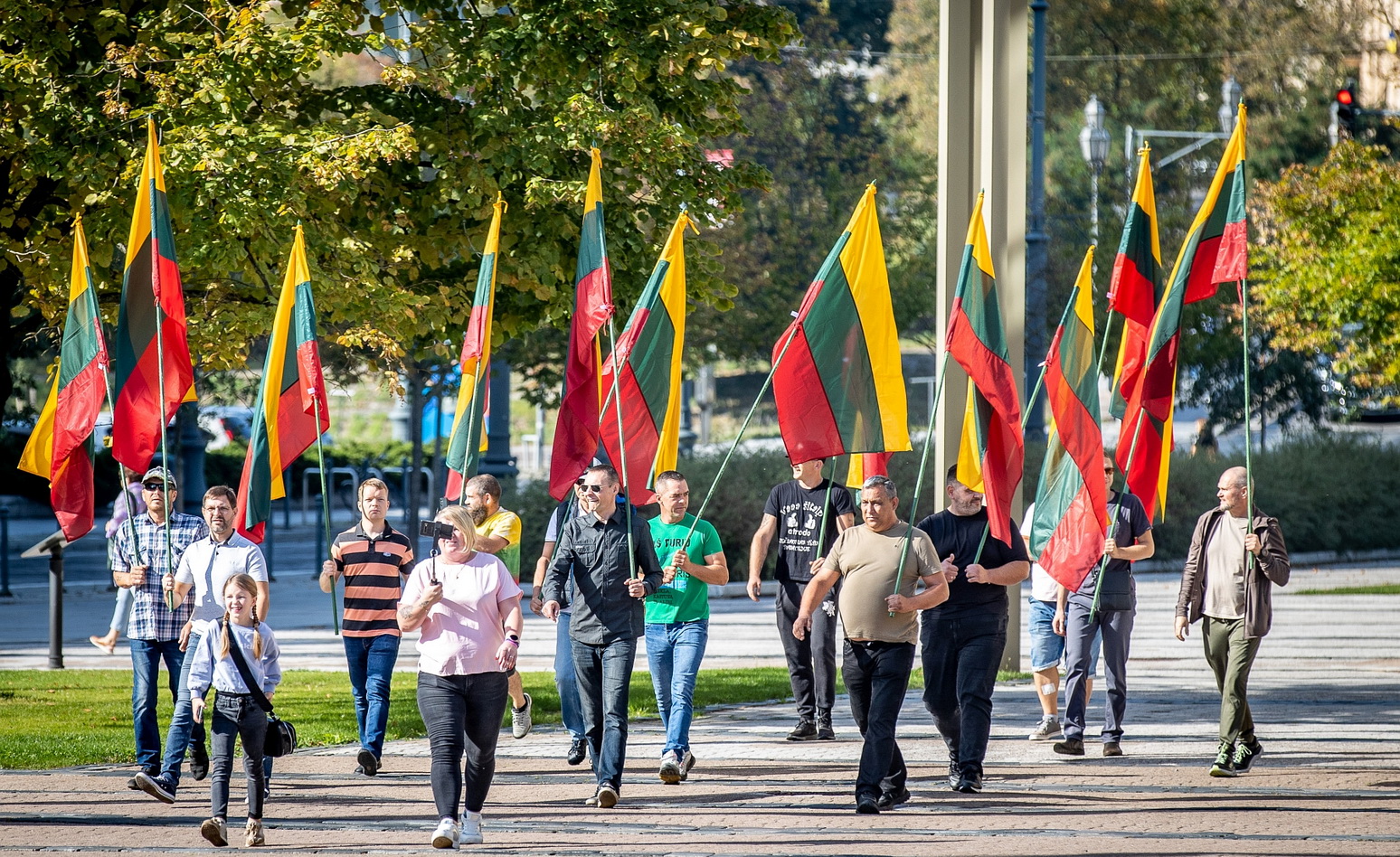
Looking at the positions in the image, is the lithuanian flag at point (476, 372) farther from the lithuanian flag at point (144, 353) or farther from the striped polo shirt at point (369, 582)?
the lithuanian flag at point (144, 353)

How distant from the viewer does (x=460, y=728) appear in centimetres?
775

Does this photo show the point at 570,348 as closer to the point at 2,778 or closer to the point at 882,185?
the point at 2,778

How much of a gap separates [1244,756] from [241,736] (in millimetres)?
5680

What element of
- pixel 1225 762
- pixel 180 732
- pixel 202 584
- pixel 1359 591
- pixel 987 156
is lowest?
pixel 1359 591

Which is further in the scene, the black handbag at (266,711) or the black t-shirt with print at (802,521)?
the black t-shirt with print at (802,521)

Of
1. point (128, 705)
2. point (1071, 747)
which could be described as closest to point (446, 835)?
→ point (1071, 747)

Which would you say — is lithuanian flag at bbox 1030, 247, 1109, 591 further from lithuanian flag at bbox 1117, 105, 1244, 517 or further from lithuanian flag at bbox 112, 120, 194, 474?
lithuanian flag at bbox 112, 120, 194, 474

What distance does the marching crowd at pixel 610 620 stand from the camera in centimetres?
785

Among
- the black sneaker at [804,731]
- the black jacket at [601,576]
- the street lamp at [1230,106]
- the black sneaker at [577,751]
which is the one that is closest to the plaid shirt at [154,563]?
the black jacket at [601,576]

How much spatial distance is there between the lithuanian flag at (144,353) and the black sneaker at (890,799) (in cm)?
493

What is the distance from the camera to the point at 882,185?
3734cm

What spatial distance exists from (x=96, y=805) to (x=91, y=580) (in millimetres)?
16701

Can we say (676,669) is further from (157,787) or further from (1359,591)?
(1359,591)

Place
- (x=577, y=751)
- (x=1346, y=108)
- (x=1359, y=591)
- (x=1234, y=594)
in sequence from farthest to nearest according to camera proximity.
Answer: (x=1359, y=591) → (x=1346, y=108) → (x=577, y=751) → (x=1234, y=594)
